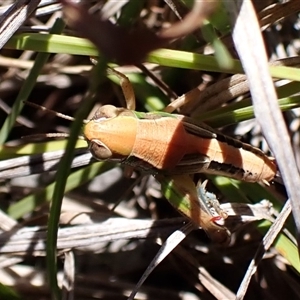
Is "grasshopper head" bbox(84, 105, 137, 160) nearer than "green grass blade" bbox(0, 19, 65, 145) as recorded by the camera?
Yes

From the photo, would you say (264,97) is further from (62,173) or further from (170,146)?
(170,146)

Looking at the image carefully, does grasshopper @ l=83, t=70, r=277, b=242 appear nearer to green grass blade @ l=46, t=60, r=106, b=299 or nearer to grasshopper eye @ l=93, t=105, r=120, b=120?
grasshopper eye @ l=93, t=105, r=120, b=120

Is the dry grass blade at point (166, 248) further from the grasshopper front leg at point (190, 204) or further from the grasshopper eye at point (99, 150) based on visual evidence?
the grasshopper eye at point (99, 150)

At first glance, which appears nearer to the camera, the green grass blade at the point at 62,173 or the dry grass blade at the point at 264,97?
the green grass blade at the point at 62,173

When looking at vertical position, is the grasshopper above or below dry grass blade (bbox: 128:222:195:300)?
above

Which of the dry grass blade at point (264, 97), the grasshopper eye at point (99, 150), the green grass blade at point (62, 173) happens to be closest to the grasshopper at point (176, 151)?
the grasshopper eye at point (99, 150)

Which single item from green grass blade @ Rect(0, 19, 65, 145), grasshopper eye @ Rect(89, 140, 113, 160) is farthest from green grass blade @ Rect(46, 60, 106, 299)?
green grass blade @ Rect(0, 19, 65, 145)

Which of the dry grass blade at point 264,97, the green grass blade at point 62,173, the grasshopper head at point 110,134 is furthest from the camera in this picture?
the grasshopper head at point 110,134

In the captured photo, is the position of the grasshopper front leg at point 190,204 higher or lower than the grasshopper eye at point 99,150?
lower

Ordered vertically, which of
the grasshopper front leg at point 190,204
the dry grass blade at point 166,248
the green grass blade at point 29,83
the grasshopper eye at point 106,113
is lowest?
the dry grass blade at point 166,248

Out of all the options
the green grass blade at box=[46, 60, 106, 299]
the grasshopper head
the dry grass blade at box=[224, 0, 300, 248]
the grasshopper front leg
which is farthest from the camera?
the grasshopper front leg
